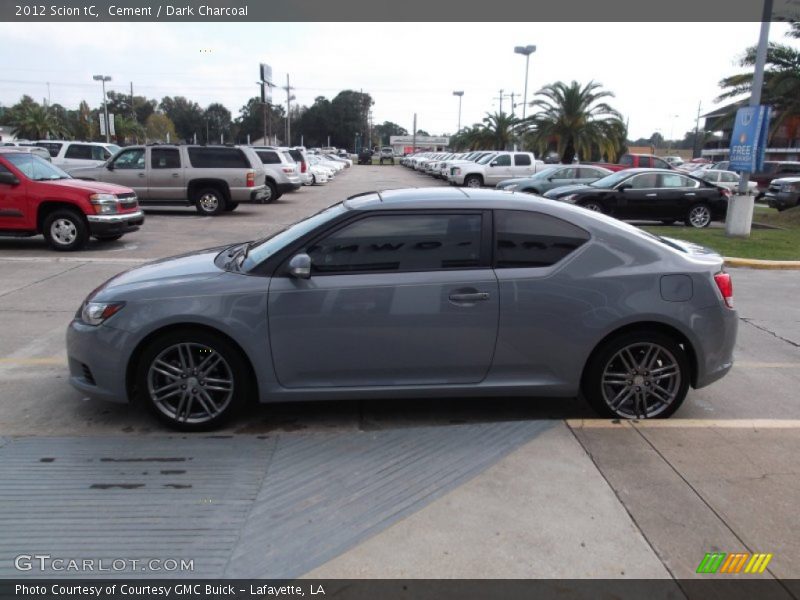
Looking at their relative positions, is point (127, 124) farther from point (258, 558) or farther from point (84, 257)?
point (258, 558)

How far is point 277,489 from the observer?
11.7 ft

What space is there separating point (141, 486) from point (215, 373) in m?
0.90

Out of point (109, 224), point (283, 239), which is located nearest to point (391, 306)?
point (283, 239)

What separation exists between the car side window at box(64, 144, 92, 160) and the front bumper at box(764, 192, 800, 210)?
910 inches

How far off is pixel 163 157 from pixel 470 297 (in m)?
15.7

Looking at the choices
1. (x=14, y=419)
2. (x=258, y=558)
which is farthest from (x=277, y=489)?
(x=14, y=419)

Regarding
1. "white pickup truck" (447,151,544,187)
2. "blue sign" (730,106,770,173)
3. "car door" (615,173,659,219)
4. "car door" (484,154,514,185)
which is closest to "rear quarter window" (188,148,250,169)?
"car door" (615,173,659,219)

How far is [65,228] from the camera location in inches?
450

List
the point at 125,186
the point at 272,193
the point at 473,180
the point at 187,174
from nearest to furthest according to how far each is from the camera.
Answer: the point at 125,186 → the point at 187,174 → the point at 272,193 → the point at 473,180

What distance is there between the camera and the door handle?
166 inches

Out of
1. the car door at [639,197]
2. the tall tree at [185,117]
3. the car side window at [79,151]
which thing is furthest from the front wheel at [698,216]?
the tall tree at [185,117]

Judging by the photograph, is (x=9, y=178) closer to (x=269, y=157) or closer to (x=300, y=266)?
(x=300, y=266)

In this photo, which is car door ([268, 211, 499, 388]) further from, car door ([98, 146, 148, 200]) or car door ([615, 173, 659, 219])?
car door ([98, 146, 148, 200])

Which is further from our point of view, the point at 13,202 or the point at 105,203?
the point at 105,203
